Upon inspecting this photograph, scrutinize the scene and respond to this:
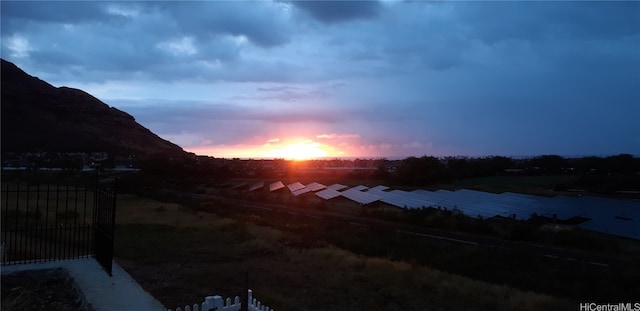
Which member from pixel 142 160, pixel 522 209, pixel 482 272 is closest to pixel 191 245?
pixel 482 272

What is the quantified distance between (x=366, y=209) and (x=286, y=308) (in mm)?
28498

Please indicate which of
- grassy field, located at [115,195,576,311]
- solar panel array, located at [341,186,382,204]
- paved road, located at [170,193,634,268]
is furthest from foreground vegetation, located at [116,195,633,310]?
solar panel array, located at [341,186,382,204]

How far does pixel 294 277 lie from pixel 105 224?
5.83m

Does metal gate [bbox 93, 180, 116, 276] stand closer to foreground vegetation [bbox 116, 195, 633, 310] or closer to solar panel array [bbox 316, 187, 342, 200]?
foreground vegetation [bbox 116, 195, 633, 310]

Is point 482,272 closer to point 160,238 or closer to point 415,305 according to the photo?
point 415,305

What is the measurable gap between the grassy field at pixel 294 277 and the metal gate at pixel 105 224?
4.95ft

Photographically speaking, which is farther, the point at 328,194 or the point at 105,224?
the point at 328,194

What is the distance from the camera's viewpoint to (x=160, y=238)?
21.3m

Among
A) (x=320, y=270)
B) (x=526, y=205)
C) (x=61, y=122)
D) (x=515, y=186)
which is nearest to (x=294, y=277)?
(x=320, y=270)

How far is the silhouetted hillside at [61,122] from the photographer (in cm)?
6462

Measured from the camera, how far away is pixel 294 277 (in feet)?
47.4

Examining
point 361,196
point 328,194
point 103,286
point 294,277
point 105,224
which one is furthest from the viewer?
point 328,194

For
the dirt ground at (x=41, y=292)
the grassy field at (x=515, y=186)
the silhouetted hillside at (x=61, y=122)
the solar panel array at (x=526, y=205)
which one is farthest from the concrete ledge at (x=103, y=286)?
the silhouetted hillside at (x=61, y=122)

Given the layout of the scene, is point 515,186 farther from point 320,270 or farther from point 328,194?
point 320,270
